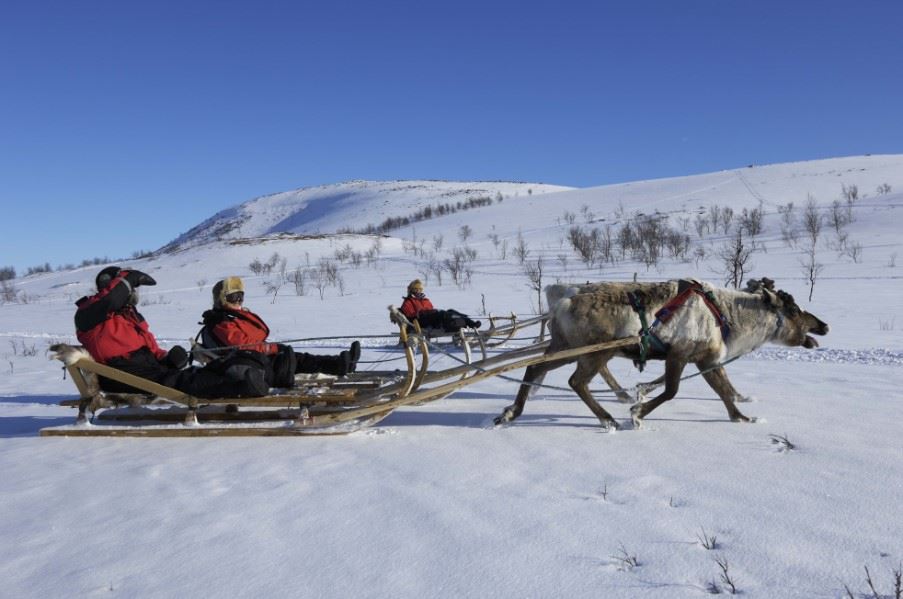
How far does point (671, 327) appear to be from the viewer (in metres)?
5.19

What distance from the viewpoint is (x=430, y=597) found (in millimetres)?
2584

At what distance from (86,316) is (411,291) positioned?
679 centimetres

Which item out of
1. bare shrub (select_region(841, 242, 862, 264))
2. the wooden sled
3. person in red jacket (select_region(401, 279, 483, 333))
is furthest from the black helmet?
bare shrub (select_region(841, 242, 862, 264))

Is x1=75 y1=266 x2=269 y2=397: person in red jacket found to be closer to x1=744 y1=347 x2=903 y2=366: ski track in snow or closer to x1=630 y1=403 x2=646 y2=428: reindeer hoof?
x1=630 y1=403 x2=646 y2=428: reindeer hoof

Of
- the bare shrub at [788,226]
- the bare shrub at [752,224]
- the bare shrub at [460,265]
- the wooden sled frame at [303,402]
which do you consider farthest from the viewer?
the bare shrub at [752,224]

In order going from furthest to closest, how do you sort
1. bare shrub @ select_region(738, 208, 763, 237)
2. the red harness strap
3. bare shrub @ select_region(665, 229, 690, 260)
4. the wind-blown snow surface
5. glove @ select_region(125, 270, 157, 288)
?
bare shrub @ select_region(738, 208, 763, 237), bare shrub @ select_region(665, 229, 690, 260), the red harness strap, glove @ select_region(125, 270, 157, 288), the wind-blown snow surface

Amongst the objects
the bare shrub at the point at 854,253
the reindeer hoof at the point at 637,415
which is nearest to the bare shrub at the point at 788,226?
the bare shrub at the point at 854,253

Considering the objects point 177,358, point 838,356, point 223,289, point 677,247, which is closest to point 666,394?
point 223,289

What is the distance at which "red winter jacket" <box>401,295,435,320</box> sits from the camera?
10.9 metres

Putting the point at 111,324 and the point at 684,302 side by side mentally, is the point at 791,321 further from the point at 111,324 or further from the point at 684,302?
the point at 111,324

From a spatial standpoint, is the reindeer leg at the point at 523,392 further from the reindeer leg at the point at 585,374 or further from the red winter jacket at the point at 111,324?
the red winter jacket at the point at 111,324

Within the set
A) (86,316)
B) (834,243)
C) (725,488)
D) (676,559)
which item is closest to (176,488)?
(86,316)

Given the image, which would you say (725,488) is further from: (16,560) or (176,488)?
(16,560)

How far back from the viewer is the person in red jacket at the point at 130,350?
4.88 metres
